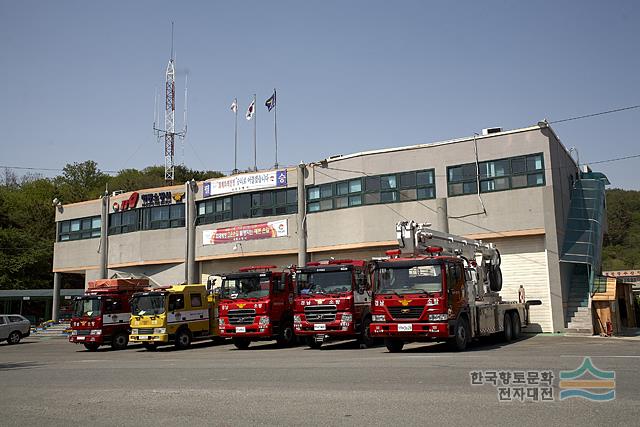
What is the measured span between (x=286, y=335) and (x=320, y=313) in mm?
2909

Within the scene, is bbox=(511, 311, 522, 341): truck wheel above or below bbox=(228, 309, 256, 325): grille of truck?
below

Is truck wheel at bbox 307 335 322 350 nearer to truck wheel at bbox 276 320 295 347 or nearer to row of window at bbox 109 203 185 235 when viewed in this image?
truck wheel at bbox 276 320 295 347

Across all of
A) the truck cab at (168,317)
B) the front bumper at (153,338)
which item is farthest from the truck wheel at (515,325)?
the front bumper at (153,338)

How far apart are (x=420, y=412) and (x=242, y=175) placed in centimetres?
2858

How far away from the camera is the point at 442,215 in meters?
28.7

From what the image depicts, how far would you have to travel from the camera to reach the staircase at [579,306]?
25.5 meters

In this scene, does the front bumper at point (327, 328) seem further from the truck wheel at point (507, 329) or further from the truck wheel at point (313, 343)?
the truck wheel at point (507, 329)

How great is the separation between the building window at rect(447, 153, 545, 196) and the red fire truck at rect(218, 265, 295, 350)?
10.4 m

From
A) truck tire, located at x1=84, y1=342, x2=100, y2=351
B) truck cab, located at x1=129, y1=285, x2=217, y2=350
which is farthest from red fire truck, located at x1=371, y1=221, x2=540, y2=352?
truck tire, located at x1=84, y1=342, x2=100, y2=351

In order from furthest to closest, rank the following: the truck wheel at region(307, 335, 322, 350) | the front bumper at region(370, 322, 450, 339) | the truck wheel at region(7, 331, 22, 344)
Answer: the truck wheel at region(7, 331, 22, 344) < the truck wheel at region(307, 335, 322, 350) < the front bumper at region(370, 322, 450, 339)

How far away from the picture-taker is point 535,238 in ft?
88.6

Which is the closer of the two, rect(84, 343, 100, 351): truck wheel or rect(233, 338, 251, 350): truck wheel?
rect(233, 338, 251, 350): truck wheel

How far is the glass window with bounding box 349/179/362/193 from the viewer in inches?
1233

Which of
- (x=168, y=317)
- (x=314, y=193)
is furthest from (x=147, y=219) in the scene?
(x=168, y=317)
